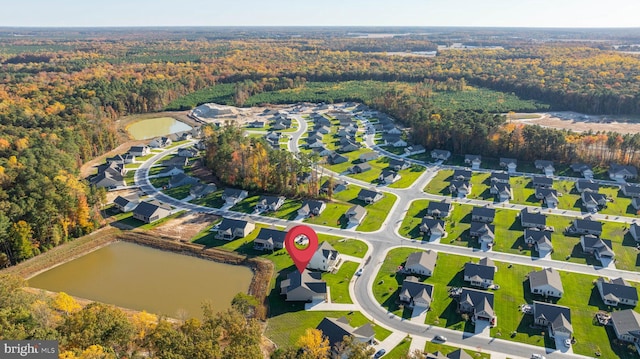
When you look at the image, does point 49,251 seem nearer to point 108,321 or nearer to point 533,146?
point 108,321

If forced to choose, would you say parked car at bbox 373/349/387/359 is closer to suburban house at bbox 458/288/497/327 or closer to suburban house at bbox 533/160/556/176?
suburban house at bbox 458/288/497/327

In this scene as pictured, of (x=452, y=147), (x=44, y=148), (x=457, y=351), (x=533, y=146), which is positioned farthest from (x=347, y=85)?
(x=457, y=351)

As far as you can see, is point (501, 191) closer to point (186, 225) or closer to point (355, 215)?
point (355, 215)

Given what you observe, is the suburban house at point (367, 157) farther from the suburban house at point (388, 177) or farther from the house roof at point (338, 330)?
the house roof at point (338, 330)

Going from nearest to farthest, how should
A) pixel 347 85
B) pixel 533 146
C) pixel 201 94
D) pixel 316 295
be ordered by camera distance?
pixel 316 295
pixel 533 146
pixel 201 94
pixel 347 85

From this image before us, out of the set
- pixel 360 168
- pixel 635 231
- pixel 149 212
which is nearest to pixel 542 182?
pixel 635 231

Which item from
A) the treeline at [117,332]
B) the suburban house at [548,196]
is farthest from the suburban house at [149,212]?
the suburban house at [548,196]
